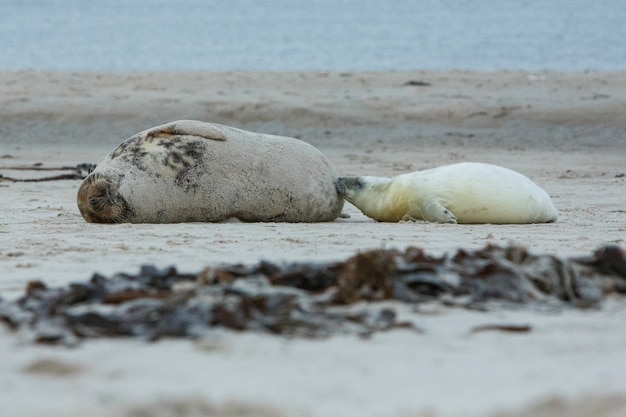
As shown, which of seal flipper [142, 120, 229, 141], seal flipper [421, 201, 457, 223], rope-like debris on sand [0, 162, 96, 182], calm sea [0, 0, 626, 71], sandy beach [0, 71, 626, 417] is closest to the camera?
sandy beach [0, 71, 626, 417]

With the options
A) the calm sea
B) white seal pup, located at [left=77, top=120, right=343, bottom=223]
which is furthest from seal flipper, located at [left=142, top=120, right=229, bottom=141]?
the calm sea

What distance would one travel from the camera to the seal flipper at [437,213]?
729cm

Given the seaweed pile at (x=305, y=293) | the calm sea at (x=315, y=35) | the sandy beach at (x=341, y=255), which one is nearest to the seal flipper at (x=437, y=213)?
the sandy beach at (x=341, y=255)

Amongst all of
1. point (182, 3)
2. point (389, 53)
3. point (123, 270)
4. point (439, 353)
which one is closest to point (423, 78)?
point (123, 270)

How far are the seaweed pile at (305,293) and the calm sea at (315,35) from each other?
29550 millimetres

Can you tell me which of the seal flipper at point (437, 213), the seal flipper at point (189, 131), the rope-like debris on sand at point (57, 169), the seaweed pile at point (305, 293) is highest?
the seal flipper at point (189, 131)

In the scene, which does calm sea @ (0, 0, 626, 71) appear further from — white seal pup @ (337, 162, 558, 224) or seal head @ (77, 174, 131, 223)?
seal head @ (77, 174, 131, 223)

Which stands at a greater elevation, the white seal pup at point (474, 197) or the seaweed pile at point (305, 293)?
the seaweed pile at point (305, 293)

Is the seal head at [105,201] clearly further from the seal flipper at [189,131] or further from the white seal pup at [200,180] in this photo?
the seal flipper at [189,131]

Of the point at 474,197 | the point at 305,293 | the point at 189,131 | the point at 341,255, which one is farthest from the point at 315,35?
the point at 305,293

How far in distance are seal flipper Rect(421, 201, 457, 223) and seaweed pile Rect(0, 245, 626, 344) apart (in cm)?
273

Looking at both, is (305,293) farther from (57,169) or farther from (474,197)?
(57,169)

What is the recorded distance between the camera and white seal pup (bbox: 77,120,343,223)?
721 centimetres

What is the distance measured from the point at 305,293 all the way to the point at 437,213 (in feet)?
10.7
